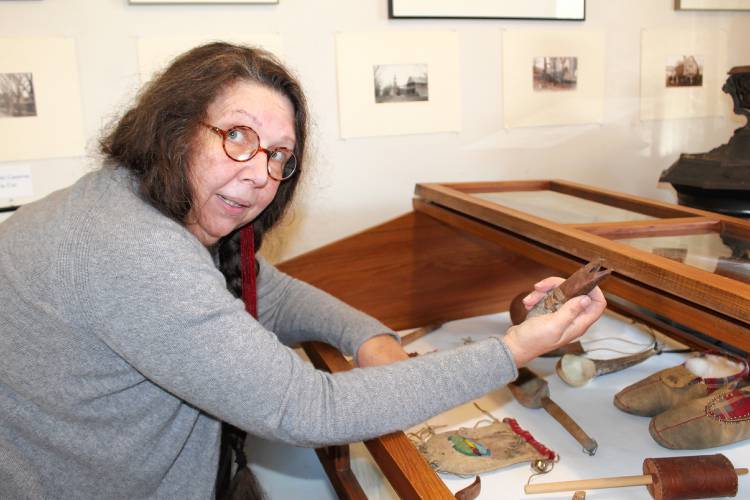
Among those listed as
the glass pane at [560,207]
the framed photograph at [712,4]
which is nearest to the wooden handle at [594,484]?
the glass pane at [560,207]

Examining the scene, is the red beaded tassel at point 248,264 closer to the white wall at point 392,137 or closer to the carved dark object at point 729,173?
the white wall at point 392,137

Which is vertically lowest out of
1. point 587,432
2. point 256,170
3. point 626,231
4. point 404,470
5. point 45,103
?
point 587,432

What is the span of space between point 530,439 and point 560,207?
1.96 feet

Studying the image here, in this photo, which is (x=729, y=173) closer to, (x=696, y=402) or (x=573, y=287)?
(x=696, y=402)

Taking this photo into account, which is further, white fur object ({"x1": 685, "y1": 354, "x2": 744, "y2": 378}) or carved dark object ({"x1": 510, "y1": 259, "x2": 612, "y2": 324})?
white fur object ({"x1": 685, "y1": 354, "x2": 744, "y2": 378})

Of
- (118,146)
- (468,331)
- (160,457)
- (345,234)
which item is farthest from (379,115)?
(160,457)

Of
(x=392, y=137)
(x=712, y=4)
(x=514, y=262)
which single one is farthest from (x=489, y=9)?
(x=712, y=4)

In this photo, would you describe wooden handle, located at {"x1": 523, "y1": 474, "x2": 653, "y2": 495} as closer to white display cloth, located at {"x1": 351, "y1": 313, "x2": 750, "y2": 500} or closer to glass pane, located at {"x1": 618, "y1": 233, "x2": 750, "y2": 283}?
white display cloth, located at {"x1": 351, "y1": 313, "x2": 750, "y2": 500}

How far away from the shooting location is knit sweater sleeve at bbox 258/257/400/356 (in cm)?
Result: 136

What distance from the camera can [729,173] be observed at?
1636mm

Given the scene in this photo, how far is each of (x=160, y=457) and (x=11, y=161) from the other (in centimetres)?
100

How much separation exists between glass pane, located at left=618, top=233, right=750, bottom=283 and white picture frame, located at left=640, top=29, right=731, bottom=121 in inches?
49.7

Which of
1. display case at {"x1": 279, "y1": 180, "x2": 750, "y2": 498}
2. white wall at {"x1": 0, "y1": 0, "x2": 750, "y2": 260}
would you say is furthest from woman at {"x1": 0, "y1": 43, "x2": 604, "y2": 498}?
white wall at {"x1": 0, "y1": 0, "x2": 750, "y2": 260}

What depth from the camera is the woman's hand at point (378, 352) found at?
1301 millimetres
